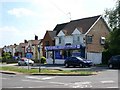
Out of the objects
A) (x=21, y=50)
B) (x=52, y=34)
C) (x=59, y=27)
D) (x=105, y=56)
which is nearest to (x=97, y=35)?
(x=105, y=56)

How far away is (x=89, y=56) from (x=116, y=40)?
455 inches

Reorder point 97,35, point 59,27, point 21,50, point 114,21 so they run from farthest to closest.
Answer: point 21,50
point 59,27
point 97,35
point 114,21

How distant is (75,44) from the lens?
61.0 m

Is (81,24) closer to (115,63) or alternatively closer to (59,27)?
(59,27)

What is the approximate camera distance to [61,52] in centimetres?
6316

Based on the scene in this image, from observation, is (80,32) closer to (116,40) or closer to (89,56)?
(89,56)

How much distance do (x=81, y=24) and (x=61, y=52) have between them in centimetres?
660

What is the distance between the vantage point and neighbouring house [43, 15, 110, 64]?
192ft

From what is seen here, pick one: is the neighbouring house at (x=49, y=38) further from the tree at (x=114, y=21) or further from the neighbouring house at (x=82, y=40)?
the tree at (x=114, y=21)

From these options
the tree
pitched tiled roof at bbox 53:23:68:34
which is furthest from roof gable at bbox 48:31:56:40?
the tree

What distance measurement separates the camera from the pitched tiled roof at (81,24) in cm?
6034

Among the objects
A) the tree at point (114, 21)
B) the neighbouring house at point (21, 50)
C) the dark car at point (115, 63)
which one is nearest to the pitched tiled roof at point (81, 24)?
the tree at point (114, 21)

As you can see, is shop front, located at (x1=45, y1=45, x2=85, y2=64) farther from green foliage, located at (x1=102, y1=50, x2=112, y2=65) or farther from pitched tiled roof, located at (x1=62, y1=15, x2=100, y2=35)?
green foliage, located at (x1=102, y1=50, x2=112, y2=65)

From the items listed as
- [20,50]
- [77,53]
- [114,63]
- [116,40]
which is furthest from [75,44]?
[20,50]
